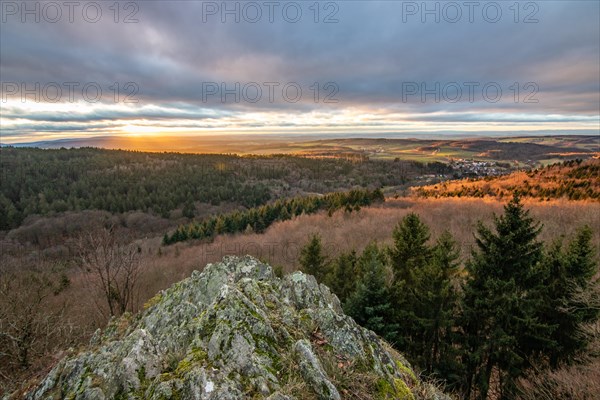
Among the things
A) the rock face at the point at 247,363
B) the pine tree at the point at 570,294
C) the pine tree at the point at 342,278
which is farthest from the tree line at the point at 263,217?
the rock face at the point at 247,363

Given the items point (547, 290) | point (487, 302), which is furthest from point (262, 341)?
point (547, 290)

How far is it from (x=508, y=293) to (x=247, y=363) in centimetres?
1375

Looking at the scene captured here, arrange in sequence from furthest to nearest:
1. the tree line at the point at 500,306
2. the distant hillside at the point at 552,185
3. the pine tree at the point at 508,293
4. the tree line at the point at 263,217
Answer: the tree line at the point at 263,217 → the distant hillside at the point at 552,185 → the tree line at the point at 500,306 → the pine tree at the point at 508,293

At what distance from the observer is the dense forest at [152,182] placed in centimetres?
11781

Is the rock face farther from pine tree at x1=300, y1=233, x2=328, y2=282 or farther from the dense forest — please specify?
the dense forest

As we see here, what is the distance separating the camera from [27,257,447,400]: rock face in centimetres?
516

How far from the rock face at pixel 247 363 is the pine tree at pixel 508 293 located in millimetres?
9095

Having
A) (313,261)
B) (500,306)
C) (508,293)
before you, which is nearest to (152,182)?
(313,261)

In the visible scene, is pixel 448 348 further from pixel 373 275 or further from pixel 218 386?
pixel 218 386

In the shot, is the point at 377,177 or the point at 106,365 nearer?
the point at 106,365

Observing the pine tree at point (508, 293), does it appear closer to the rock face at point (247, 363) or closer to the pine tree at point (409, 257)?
the pine tree at point (409, 257)

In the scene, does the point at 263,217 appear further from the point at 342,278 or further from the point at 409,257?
the point at 409,257

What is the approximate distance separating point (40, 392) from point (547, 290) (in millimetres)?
20587

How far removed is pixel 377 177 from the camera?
171 meters
